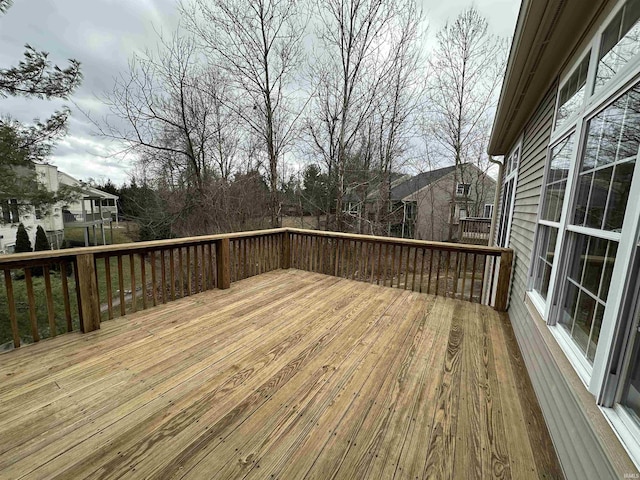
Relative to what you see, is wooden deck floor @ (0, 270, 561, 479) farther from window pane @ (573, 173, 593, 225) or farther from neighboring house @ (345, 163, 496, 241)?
neighboring house @ (345, 163, 496, 241)

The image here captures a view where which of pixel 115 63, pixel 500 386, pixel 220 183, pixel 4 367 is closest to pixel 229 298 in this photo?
pixel 4 367

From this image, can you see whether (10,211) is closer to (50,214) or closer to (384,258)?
(50,214)

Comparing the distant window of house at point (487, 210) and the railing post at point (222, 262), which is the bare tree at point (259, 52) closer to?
the railing post at point (222, 262)

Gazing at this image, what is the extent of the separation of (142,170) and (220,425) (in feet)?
33.9

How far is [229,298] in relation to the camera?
3.73 m

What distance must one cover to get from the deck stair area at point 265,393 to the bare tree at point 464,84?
1047 cm

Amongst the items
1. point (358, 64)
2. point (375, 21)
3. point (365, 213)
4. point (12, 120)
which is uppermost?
point (375, 21)

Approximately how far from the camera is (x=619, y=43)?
1445 millimetres

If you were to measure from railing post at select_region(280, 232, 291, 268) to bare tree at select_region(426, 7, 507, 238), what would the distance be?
8934 millimetres

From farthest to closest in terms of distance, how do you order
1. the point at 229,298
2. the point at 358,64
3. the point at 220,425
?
1. the point at 358,64
2. the point at 229,298
3. the point at 220,425

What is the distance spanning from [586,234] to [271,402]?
2166mm

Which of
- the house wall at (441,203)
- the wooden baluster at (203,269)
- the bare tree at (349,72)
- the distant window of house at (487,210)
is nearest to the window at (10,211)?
the wooden baluster at (203,269)

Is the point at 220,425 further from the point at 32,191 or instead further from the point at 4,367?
the point at 32,191

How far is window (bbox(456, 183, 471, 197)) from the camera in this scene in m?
14.3
